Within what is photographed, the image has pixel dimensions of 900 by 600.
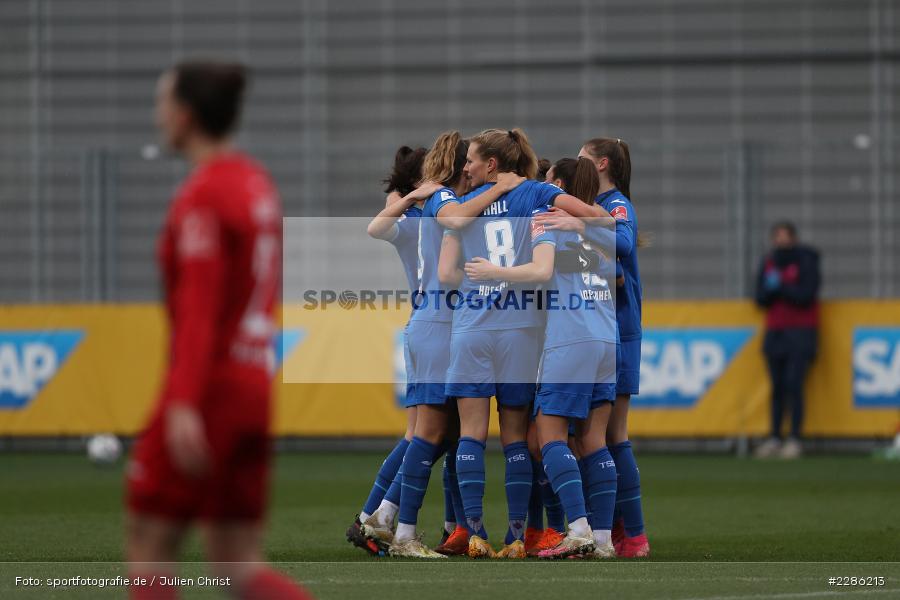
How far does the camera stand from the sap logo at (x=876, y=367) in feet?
49.6

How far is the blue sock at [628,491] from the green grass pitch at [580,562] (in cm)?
25

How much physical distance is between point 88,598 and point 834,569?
359 cm

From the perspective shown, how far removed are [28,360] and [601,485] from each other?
997cm

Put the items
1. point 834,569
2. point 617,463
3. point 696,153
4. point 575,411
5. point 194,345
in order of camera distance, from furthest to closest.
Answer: point 696,153 → point 617,463 → point 575,411 → point 834,569 → point 194,345

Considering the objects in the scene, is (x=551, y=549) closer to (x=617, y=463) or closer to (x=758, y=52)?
(x=617, y=463)

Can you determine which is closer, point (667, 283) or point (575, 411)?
Result: point (575, 411)

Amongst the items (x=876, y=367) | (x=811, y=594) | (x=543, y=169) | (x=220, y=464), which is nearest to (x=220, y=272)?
(x=220, y=464)

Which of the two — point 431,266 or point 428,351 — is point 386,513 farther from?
point 431,266

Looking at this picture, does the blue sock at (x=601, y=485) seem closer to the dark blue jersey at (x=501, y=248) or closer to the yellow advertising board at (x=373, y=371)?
the dark blue jersey at (x=501, y=248)

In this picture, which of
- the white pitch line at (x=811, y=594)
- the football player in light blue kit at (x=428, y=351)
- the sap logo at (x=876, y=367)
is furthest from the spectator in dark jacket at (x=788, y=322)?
the white pitch line at (x=811, y=594)

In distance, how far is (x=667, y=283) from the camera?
692 inches

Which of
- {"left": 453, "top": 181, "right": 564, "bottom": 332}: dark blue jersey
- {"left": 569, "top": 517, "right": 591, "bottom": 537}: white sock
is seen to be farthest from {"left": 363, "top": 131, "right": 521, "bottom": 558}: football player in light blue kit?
{"left": 569, "top": 517, "right": 591, "bottom": 537}: white sock

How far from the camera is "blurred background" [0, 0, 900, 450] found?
16281 millimetres

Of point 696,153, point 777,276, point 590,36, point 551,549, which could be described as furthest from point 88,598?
point 590,36
